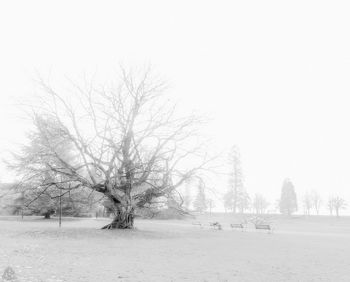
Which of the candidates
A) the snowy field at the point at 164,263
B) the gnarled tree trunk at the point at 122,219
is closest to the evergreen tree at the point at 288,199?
the gnarled tree trunk at the point at 122,219

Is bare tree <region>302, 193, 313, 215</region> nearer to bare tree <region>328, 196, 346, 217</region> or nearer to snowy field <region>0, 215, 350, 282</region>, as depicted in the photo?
bare tree <region>328, 196, 346, 217</region>

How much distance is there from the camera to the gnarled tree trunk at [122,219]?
24.5m

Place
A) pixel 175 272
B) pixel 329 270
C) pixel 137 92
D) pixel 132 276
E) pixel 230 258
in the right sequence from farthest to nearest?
pixel 137 92, pixel 230 258, pixel 329 270, pixel 175 272, pixel 132 276

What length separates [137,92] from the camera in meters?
25.7

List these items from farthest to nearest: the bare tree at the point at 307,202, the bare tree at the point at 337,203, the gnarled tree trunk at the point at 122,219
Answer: the bare tree at the point at 307,202 → the bare tree at the point at 337,203 → the gnarled tree trunk at the point at 122,219

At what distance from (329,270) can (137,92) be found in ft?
59.1

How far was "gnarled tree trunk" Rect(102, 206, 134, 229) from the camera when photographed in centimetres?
2445

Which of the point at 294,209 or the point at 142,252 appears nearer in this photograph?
the point at 142,252

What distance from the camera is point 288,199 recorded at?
247 ft

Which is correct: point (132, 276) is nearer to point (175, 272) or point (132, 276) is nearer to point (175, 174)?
point (175, 272)

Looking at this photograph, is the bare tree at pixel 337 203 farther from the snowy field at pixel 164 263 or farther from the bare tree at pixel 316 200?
the snowy field at pixel 164 263

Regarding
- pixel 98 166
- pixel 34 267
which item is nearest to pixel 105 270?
pixel 34 267

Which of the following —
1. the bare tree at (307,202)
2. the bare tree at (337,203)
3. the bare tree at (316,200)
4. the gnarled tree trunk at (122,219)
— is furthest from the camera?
the bare tree at (316,200)

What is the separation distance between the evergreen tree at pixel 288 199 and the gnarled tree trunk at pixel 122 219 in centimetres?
5676
